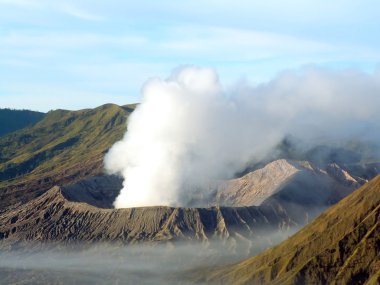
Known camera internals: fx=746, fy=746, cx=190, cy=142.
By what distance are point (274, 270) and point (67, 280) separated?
190ft

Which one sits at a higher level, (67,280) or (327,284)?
(327,284)

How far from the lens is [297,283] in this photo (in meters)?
165

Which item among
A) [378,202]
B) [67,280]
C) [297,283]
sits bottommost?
[67,280]

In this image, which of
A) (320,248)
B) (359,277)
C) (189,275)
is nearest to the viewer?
(359,277)

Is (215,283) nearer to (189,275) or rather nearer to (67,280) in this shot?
(189,275)

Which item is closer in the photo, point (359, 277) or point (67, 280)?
point (359, 277)

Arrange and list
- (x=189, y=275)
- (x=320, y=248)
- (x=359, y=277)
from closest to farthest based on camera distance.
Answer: (x=359, y=277) → (x=320, y=248) → (x=189, y=275)

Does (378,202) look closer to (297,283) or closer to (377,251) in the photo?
(377,251)

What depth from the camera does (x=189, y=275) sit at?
7692 inches

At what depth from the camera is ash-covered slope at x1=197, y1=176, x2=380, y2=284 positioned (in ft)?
534

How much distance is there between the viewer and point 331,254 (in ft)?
556

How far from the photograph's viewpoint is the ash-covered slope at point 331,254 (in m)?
163

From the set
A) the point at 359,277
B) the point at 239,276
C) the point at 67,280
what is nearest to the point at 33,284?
the point at 67,280

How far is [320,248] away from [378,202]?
17.5 metres
